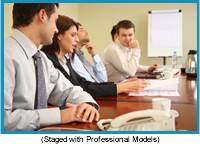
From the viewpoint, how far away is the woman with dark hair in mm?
1450

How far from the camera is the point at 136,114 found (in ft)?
2.42

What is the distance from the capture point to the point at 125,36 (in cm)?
277

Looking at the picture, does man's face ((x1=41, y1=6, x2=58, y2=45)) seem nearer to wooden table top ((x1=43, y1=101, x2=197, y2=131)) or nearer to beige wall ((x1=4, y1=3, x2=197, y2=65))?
wooden table top ((x1=43, y1=101, x2=197, y2=131))

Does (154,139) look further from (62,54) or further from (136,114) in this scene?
(62,54)

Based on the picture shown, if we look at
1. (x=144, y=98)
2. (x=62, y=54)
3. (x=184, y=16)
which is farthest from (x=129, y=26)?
(x=184, y=16)

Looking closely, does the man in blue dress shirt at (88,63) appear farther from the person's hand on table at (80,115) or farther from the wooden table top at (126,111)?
the person's hand on table at (80,115)

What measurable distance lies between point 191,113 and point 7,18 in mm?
3152

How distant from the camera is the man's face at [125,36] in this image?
2756mm

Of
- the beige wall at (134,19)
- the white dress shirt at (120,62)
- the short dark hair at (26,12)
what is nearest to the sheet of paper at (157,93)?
the short dark hair at (26,12)

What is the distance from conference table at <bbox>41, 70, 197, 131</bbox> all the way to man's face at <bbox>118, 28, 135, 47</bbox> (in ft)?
4.49

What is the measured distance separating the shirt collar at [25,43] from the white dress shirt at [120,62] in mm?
1560

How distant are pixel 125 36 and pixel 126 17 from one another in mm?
3134


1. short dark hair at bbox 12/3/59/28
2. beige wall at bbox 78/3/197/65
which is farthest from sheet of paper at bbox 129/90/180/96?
beige wall at bbox 78/3/197/65

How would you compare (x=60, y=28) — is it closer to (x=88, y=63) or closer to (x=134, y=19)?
(x=88, y=63)
